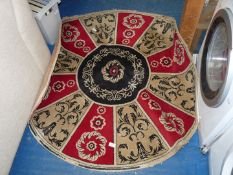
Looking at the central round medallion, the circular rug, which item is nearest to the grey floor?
the circular rug

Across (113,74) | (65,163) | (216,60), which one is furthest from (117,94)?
(216,60)

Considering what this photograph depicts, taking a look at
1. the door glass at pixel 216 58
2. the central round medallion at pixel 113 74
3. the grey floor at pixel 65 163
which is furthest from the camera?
the central round medallion at pixel 113 74

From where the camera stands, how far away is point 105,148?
5.04 feet

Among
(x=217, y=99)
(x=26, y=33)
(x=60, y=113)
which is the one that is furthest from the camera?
(x=60, y=113)

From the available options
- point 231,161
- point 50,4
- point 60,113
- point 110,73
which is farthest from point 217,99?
point 50,4

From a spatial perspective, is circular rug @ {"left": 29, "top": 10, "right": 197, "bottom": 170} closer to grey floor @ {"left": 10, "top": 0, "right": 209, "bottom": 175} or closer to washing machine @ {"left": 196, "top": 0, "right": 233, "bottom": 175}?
grey floor @ {"left": 10, "top": 0, "right": 209, "bottom": 175}

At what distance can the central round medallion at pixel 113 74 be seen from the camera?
1.75 meters

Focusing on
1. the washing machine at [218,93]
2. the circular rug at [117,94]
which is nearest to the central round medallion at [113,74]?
the circular rug at [117,94]

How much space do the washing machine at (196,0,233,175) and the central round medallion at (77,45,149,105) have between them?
46cm

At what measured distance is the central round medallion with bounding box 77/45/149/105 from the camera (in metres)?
1.75

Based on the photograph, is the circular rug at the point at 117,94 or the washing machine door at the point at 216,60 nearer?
the washing machine door at the point at 216,60

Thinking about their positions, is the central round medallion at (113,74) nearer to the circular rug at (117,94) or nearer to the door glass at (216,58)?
the circular rug at (117,94)

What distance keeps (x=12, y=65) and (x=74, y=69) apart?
2.00 ft

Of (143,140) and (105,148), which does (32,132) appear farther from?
(143,140)
